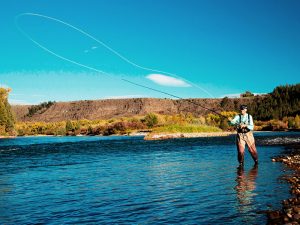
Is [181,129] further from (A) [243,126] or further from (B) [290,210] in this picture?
(B) [290,210]

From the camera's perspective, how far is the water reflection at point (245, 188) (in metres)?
10.8

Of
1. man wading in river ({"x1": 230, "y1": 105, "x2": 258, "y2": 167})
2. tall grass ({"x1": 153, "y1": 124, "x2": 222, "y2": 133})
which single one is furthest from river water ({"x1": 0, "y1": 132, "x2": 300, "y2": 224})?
tall grass ({"x1": 153, "y1": 124, "x2": 222, "y2": 133})

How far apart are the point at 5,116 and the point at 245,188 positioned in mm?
94170

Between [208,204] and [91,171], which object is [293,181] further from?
[91,171]

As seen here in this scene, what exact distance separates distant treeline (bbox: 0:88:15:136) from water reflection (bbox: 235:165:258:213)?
88.7 m

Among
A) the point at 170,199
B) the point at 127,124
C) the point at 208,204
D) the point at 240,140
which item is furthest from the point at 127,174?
the point at 127,124

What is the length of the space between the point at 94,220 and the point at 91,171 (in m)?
11.1

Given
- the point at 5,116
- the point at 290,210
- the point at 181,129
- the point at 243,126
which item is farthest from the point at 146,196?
the point at 5,116

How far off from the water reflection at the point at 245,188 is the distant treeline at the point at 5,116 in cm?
8872

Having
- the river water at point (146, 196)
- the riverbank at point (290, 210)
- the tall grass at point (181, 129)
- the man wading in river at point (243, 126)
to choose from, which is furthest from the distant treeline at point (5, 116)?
the riverbank at point (290, 210)

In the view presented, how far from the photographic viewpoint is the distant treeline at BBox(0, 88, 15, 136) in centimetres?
9821

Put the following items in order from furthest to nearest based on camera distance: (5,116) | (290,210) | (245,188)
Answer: (5,116) → (245,188) → (290,210)

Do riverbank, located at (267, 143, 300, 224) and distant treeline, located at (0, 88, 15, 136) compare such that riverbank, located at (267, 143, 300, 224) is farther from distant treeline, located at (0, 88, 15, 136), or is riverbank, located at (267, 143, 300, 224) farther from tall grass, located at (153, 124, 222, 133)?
distant treeline, located at (0, 88, 15, 136)

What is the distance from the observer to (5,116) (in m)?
99.3
